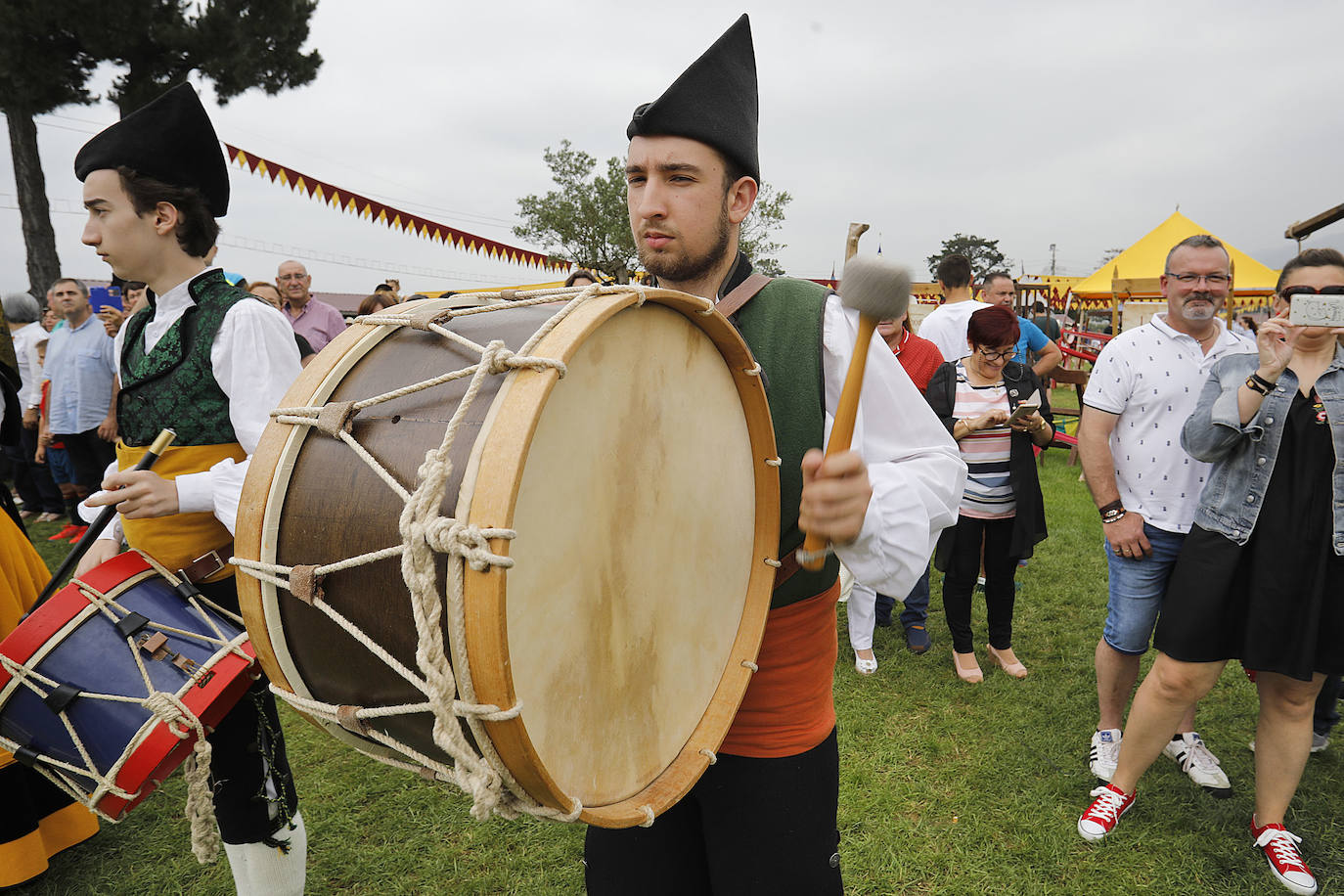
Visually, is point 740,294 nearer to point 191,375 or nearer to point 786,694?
point 786,694

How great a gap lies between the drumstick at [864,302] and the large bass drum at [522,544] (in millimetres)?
274

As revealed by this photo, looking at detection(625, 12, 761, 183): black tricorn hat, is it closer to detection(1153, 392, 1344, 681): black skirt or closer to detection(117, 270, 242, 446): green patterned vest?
detection(117, 270, 242, 446): green patterned vest

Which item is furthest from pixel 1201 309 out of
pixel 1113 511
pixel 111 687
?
pixel 111 687

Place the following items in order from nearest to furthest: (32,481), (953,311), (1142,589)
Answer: (1142,589) → (953,311) → (32,481)

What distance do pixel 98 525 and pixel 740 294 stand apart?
177cm

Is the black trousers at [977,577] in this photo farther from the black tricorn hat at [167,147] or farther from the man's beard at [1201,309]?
the black tricorn hat at [167,147]

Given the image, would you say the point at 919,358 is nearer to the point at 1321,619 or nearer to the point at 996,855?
the point at 1321,619

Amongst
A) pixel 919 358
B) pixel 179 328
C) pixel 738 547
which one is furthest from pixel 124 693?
pixel 919 358

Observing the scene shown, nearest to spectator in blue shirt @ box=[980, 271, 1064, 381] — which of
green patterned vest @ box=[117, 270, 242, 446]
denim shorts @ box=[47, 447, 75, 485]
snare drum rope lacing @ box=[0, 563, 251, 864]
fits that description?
green patterned vest @ box=[117, 270, 242, 446]

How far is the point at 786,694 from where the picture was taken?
151 centimetres

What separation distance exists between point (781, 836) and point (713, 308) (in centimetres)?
101

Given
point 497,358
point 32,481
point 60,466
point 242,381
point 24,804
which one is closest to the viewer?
point 497,358

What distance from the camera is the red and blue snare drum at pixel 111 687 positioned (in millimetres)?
1635

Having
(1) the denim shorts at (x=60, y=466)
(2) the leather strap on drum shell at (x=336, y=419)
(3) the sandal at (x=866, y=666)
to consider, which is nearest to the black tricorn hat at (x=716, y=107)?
(2) the leather strap on drum shell at (x=336, y=419)
